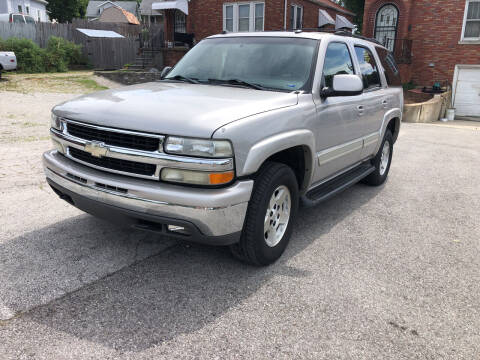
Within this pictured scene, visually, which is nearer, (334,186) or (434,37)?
(334,186)

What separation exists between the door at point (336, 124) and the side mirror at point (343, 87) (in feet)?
0.32

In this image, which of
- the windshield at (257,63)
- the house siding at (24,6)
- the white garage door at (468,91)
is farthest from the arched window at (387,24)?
the house siding at (24,6)

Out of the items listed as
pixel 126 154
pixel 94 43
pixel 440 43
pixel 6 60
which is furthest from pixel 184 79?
Result: pixel 94 43

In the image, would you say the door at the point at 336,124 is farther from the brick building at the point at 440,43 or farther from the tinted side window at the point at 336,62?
the brick building at the point at 440,43

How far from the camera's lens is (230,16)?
2181 centimetres

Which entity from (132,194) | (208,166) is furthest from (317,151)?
(132,194)

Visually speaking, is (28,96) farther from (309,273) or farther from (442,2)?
(442,2)

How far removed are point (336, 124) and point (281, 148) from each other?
1.20 meters

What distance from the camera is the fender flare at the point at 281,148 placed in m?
3.16

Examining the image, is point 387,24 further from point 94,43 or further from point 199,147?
point 199,147

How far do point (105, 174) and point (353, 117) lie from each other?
9.20 feet

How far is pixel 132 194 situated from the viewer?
3.11 meters

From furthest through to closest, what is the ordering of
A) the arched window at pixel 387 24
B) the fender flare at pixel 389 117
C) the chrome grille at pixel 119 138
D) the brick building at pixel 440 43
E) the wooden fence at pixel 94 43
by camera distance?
the wooden fence at pixel 94 43
the arched window at pixel 387 24
the brick building at pixel 440 43
the fender flare at pixel 389 117
the chrome grille at pixel 119 138

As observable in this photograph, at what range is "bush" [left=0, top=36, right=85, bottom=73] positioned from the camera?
2066 centimetres
